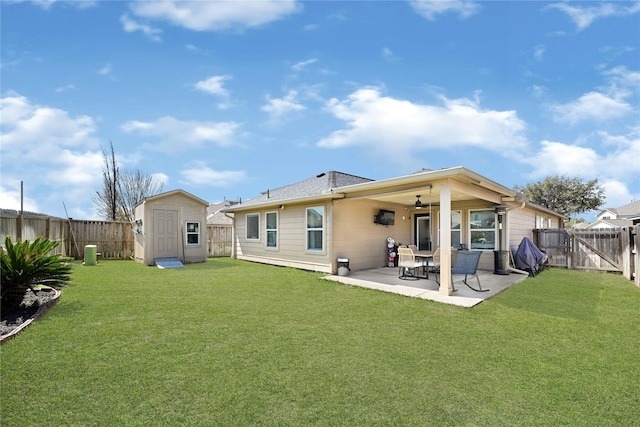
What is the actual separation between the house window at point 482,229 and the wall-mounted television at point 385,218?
2.55 meters

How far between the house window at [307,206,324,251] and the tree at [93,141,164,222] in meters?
17.7

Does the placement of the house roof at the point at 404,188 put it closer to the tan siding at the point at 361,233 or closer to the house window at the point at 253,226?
the house window at the point at 253,226

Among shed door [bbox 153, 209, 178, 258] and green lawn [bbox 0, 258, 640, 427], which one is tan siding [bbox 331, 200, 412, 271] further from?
shed door [bbox 153, 209, 178, 258]

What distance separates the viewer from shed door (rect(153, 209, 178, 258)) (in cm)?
1164

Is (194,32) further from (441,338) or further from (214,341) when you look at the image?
(441,338)

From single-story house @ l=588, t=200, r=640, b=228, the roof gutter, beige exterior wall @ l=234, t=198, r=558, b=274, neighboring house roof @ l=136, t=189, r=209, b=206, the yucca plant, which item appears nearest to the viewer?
the yucca plant

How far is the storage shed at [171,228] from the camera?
37.8 feet

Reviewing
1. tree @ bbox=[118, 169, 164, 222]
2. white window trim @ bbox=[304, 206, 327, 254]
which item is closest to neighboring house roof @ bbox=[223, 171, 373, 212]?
white window trim @ bbox=[304, 206, 327, 254]

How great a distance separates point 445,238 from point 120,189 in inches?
992

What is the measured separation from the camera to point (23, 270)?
15.8ft

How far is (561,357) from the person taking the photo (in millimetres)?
3244

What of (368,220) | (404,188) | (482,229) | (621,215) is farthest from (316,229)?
(621,215)

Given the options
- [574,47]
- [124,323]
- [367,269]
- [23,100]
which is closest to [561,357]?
[124,323]

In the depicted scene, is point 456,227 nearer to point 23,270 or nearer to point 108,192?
point 23,270
